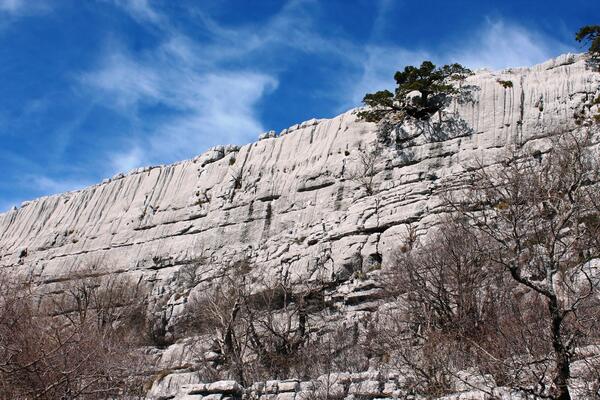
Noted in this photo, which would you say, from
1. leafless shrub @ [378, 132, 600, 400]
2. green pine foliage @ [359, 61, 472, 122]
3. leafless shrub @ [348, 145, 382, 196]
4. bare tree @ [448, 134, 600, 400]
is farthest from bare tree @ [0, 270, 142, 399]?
green pine foliage @ [359, 61, 472, 122]

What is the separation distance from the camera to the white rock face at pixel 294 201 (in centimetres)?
3331

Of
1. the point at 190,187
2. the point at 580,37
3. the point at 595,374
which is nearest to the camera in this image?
the point at 595,374

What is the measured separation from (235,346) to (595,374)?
Result: 693 inches

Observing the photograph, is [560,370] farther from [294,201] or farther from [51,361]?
[294,201]

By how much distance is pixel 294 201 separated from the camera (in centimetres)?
4097

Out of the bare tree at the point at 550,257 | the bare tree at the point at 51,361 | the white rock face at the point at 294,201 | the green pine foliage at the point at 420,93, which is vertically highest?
the green pine foliage at the point at 420,93

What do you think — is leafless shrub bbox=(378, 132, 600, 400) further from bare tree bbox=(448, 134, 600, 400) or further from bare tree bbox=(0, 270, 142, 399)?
bare tree bbox=(0, 270, 142, 399)

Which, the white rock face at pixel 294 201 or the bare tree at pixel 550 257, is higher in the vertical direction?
the white rock face at pixel 294 201

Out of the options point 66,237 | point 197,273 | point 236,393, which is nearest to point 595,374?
point 236,393

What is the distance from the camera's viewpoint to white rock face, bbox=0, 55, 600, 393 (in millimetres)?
33312

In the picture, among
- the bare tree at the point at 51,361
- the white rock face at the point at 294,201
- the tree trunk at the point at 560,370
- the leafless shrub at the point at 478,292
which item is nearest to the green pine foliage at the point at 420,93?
the white rock face at the point at 294,201

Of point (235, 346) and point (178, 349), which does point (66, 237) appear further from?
point (235, 346)

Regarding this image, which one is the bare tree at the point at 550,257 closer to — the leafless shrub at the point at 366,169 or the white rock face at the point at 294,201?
the white rock face at the point at 294,201

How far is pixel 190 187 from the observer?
48.9m
